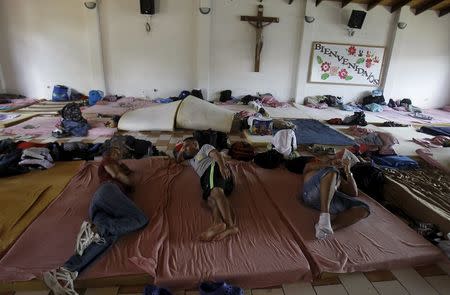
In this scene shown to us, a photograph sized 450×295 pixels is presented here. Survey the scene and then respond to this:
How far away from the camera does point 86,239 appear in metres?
1.65

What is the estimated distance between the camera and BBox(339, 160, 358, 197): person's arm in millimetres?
2193

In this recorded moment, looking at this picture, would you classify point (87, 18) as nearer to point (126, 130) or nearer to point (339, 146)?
point (126, 130)

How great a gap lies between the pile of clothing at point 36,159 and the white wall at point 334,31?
577 cm

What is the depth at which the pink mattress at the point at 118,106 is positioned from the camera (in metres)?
5.23

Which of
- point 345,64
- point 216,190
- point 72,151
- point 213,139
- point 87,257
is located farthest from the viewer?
point 345,64

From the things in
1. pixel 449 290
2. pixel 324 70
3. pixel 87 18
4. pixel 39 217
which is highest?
pixel 87 18

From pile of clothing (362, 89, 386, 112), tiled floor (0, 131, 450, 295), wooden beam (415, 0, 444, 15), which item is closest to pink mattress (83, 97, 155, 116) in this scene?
tiled floor (0, 131, 450, 295)

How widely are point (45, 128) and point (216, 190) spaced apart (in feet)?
11.4

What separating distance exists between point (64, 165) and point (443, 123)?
6679 mm

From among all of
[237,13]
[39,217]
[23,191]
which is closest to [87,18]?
[237,13]

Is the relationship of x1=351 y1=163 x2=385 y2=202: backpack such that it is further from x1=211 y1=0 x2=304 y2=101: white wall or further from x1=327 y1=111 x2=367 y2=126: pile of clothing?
x1=211 y1=0 x2=304 y2=101: white wall

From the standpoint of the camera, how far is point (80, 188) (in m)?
2.40

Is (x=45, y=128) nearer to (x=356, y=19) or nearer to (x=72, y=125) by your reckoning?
(x=72, y=125)

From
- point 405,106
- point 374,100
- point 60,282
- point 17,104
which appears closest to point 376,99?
point 374,100
